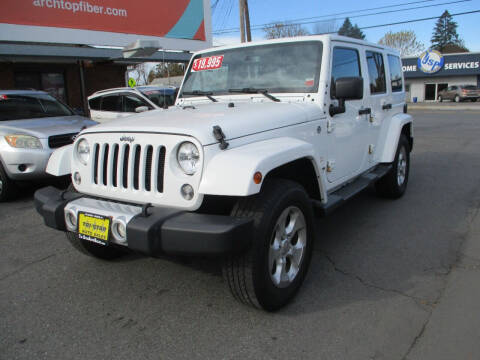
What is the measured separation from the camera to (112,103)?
965cm

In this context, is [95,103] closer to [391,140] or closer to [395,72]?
[395,72]

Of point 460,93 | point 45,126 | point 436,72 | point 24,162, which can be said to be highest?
point 436,72

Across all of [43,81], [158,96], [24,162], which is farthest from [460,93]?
[24,162]

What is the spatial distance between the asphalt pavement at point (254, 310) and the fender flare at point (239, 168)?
763mm

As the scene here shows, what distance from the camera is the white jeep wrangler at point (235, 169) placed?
2.39 metres

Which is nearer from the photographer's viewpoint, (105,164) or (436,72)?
(105,164)

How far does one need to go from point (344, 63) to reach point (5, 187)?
4769 millimetres

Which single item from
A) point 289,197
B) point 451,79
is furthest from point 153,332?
point 451,79

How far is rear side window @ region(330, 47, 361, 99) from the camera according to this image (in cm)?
375

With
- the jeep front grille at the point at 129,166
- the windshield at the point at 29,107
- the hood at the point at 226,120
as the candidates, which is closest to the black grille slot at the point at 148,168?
the jeep front grille at the point at 129,166

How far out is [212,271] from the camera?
11.2 ft

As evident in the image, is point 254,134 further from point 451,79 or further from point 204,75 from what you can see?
point 451,79

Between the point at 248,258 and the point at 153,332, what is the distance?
80cm

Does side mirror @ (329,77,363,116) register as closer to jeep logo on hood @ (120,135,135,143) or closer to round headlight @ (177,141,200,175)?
round headlight @ (177,141,200,175)
